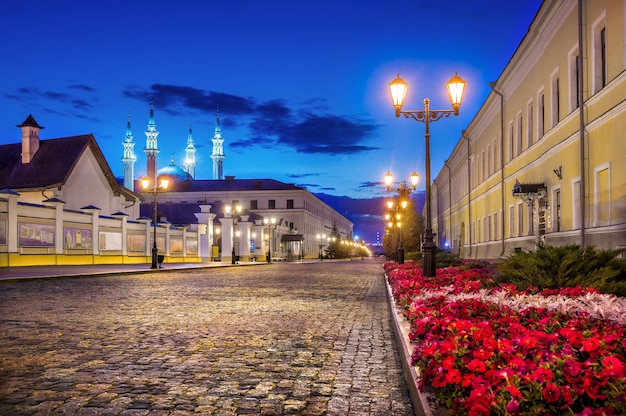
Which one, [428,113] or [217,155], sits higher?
[217,155]

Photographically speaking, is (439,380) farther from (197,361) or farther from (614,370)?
(197,361)

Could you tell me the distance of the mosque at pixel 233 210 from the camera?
196 feet

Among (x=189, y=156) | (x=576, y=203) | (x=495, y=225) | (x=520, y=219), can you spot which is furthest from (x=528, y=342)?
(x=189, y=156)

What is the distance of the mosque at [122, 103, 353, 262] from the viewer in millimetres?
59812

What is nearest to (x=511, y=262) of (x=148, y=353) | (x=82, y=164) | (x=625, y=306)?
(x=625, y=306)

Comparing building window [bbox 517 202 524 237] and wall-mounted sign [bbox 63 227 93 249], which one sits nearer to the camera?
building window [bbox 517 202 524 237]

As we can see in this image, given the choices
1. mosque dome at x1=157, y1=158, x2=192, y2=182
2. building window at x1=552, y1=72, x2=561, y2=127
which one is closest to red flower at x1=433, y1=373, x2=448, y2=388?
building window at x1=552, y1=72, x2=561, y2=127

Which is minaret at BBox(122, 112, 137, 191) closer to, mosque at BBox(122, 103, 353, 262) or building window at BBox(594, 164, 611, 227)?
mosque at BBox(122, 103, 353, 262)

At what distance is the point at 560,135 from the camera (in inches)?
840

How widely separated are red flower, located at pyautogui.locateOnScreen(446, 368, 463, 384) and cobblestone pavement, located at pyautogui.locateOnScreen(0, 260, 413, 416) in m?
1.07

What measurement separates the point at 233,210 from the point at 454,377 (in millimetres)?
57549

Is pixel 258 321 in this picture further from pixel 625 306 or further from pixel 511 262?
pixel 625 306

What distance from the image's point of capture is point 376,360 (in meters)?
7.07

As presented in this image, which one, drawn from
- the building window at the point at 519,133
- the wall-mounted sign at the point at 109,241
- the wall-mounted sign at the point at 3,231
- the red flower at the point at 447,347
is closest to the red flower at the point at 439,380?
the red flower at the point at 447,347
